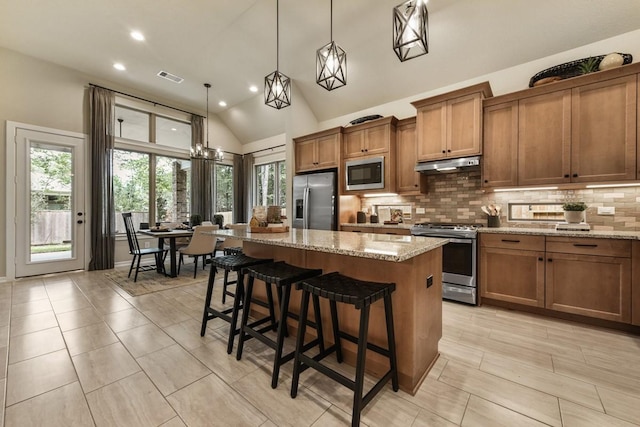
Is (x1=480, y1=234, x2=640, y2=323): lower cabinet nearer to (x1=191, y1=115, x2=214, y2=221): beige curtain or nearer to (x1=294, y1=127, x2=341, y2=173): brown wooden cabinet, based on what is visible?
(x1=294, y1=127, x2=341, y2=173): brown wooden cabinet

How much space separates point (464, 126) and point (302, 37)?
2.59 m

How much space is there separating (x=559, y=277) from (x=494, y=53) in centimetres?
278

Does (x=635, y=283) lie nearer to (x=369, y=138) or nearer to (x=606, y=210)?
(x=606, y=210)

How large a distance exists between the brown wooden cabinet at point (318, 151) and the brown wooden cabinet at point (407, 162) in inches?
39.8

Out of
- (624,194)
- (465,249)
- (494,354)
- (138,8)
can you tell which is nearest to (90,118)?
(138,8)

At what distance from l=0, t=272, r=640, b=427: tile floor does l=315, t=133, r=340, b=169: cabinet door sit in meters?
2.94

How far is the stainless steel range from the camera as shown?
2.99 m

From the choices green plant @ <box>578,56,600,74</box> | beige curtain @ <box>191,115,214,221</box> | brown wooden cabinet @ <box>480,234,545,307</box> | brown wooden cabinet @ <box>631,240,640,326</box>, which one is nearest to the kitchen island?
brown wooden cabinet @ <box>480,234,545,307</box>

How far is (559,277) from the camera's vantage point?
2.58 metres

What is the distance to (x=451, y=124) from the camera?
3.33m

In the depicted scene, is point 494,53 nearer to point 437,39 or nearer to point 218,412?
point 437,39

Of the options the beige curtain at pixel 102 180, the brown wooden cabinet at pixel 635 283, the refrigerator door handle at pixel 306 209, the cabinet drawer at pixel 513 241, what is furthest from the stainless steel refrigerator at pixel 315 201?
the beige curtain at pixel 102 180

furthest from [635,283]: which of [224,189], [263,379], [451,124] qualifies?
[224,189]

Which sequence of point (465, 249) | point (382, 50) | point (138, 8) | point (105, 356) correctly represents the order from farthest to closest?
point (382, 50), point (138, 8), point (465, 249), point (105, 356)
